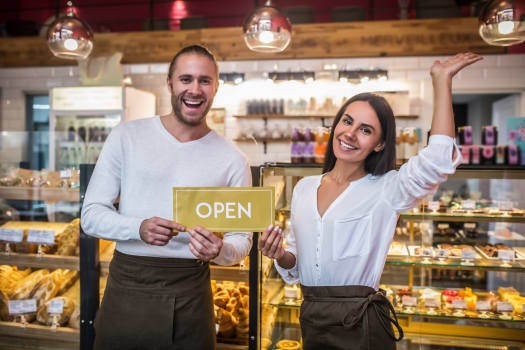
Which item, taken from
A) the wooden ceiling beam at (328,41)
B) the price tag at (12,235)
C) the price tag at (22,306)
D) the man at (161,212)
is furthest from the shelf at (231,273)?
the wooden ceiling beam at (328,41)

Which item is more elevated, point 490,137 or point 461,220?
point 490,137

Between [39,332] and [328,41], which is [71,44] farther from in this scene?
[328,41]

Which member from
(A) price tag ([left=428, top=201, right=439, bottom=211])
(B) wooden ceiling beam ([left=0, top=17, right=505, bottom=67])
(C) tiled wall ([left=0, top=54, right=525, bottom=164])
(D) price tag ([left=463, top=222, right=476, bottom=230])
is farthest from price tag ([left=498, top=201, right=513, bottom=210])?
(B) wooden ceiling beam ([left=0, top=17, right=505, bottom=67])

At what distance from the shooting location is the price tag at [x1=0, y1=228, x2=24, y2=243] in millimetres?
2729

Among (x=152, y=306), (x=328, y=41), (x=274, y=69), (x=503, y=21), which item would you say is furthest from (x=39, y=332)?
(x=328, y=41)

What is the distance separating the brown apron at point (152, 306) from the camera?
1627mm

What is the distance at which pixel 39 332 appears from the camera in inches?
103

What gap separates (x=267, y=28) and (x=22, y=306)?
2.27m

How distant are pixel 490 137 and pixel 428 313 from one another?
1.13m

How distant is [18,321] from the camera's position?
268 centimetres

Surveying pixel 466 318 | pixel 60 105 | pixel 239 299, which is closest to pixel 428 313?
pixel 466 318

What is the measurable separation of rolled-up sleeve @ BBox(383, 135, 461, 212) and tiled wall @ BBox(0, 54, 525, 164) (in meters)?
4.37

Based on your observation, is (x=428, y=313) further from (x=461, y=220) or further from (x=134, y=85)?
(x=134, y=85)

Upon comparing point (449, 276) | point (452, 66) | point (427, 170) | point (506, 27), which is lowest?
point (449, 276)
